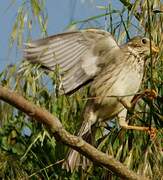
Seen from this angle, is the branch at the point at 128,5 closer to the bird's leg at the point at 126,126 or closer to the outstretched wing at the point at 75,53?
the outstretched wing at the point at 75,53

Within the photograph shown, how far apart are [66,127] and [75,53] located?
37cm

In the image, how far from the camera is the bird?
3547 millimetres

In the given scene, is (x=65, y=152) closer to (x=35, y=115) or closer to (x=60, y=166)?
(x=60, y=166)

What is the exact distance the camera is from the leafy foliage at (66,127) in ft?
10.3

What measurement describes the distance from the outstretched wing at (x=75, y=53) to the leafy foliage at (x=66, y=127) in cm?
7

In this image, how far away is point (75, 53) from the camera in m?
3.72

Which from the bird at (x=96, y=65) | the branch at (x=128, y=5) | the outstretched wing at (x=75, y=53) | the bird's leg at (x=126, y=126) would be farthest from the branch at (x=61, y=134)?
the branch at (x=128, y=5)

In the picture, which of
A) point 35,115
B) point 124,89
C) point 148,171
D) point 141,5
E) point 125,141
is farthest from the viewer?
point 124,89

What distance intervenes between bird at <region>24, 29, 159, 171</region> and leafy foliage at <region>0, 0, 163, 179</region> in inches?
2.3

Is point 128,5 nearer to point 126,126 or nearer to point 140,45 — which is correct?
point 140,45

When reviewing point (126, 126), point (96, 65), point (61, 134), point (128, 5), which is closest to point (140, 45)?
point (96, 65)

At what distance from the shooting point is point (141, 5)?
358 centimetres

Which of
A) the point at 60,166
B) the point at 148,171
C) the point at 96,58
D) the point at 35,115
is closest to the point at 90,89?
the point at 96,58

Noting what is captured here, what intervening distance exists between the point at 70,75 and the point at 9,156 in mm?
503
